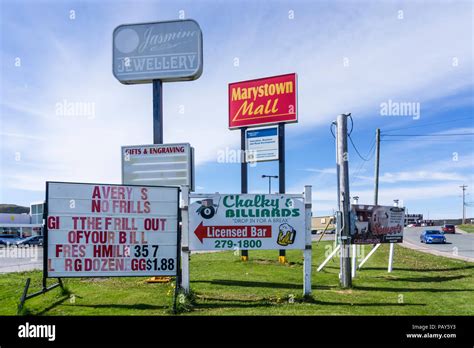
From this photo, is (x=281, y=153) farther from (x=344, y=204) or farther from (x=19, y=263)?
(x=19, y=263)

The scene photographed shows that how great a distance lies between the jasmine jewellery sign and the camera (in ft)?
39.1

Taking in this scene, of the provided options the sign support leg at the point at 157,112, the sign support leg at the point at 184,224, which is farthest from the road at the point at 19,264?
the sign support leg at the point at 184,224

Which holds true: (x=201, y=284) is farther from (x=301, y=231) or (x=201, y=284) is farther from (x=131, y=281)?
(x=301, y=231)

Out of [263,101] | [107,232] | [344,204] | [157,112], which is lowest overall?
[107,232]

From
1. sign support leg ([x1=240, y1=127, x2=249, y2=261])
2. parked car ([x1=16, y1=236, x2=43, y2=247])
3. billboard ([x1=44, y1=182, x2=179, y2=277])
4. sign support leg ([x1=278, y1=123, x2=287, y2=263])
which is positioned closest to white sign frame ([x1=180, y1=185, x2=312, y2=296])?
billboard ([x1=44, y1=182, x2=179, y2=277])

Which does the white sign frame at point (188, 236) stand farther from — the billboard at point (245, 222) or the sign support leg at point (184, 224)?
the billboard at point (245, 222)

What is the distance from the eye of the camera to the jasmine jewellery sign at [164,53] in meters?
11.9

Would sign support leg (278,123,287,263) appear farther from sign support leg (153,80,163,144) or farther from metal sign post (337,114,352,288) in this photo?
sign support leg (153,80,163,144)

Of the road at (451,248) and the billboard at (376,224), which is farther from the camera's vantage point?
the road at (451,248)

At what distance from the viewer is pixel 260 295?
932cm

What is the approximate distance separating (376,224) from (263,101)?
24.9 feet

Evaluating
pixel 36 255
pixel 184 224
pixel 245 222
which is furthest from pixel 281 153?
pixel 36 255

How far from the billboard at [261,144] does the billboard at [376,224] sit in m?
5.49
